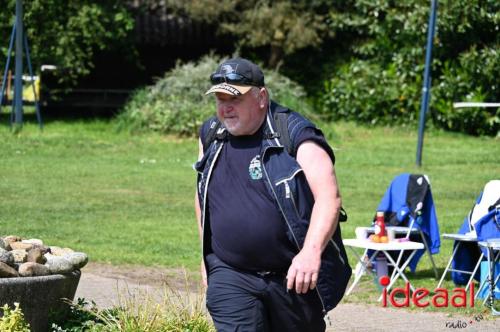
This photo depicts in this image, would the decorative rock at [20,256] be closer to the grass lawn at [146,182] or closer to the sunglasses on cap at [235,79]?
the sunglasses on cap at [235,79]

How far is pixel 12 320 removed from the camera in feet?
19.6

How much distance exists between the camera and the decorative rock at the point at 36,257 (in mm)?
6680

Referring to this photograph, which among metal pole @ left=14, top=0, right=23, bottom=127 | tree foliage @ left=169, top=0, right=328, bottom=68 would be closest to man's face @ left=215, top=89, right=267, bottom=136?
metal pole @ left=14, top=0, right=23, bottom=127

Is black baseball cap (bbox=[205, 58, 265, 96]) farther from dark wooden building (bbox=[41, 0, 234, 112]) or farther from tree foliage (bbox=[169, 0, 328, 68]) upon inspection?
dark wooden building (bbox=[41, 0, 234, 112])

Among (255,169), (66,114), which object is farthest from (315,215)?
(66,114)

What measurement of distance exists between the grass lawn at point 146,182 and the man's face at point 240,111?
4.60 meters

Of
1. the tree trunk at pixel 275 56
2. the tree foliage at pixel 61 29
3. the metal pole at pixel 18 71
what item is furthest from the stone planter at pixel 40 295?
the tree trunk at pixel 275 56

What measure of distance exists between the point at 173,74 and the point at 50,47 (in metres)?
3.02

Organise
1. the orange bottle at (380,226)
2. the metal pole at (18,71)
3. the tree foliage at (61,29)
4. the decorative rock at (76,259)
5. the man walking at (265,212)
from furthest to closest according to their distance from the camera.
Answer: the tree foliage at (61,29)
the metal pole at (18,71)
the orange bottle at (380,226)
the decorative rock at (76,259)
the man walking at (265,212)

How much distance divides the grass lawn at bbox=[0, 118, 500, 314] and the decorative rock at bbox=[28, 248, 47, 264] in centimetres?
344

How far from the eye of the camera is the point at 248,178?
4902mm

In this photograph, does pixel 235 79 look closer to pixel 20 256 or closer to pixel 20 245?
pixel 20 256

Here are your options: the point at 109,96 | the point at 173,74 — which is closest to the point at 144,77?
the point at 109,96

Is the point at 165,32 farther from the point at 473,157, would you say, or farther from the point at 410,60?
the point at 473,157
